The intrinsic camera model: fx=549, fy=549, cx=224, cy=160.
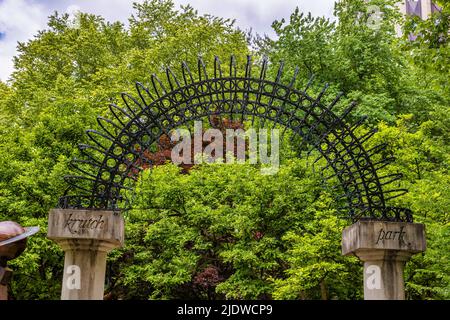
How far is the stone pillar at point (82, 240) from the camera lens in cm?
823

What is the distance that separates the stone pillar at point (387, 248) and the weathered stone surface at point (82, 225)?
3.77m

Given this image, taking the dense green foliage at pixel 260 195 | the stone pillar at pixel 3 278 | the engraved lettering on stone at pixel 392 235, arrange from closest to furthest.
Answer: the stone pillar at pixel 3 278, the engraved lettering on stone at pixel 392 235, the dense green foliage at pixel 260 195

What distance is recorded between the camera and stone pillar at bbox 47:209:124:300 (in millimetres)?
8227

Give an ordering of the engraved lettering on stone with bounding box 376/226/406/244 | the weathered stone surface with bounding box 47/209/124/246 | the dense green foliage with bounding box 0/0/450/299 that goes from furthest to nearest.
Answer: the dense green foliage with bounding box 0/0/450/299 → the engraved lettering on stone with bounding box 376/226/406/244 → the weathered stone surface with bounding box 47/209/124/246

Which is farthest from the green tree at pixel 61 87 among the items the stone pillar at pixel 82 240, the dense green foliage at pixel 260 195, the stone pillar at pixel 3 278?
the stone pillar at pixel 3 278

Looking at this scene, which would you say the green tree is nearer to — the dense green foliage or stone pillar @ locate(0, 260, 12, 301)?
the dense green foliage

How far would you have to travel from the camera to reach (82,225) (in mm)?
8250

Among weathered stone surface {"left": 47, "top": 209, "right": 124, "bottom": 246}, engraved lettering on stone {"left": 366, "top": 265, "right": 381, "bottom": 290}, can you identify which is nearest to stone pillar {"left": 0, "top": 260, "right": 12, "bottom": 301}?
weathered stone surface {"left": 47, "top": 209, "right": 124, "bottom": 246}

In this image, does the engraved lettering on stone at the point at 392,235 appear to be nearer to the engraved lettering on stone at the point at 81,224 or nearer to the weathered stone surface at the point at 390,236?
the weathered stone surface at the point at 390,236

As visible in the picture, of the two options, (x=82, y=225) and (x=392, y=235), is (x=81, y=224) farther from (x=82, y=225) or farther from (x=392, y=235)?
(x=392, y=235)

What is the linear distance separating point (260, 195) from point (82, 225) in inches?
419

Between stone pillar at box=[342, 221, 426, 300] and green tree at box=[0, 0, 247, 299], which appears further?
green tree at box=[0, 0, 247, 299]

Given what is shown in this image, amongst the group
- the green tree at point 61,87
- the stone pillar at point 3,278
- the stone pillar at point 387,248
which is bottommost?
the stone pillar at point 3,278
